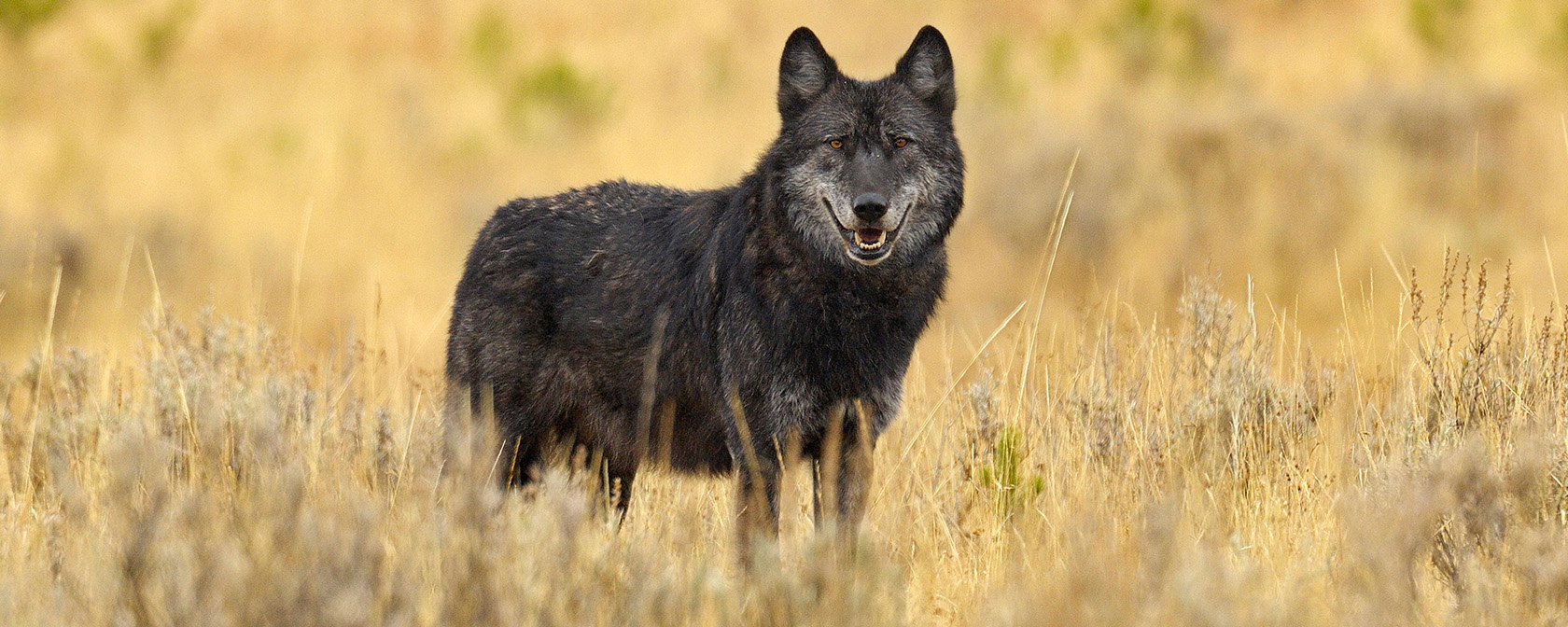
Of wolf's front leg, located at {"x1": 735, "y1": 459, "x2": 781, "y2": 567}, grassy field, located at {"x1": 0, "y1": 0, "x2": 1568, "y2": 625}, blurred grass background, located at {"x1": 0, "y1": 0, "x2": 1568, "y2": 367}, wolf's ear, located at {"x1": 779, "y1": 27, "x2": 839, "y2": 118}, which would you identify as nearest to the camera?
grassy field, located at {"x1": 0, "y1": 0, "x2": 1568, "y2": 625}

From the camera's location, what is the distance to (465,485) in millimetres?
2787

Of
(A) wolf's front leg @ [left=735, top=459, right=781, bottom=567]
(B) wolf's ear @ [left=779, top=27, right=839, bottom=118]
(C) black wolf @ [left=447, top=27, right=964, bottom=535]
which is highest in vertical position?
(B) wolf's ear @ [left=779, top=27, right=839, bottom=118]

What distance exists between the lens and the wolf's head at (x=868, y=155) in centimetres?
404

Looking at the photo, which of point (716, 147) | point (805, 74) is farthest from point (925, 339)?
point (805, 74)

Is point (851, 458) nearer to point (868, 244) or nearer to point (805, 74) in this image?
point (868, 244)

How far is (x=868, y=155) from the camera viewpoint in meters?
4.15

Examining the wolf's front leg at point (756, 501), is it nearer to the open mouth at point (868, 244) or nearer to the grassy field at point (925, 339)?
the grassy field at point (925, 339)

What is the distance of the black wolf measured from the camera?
402cm

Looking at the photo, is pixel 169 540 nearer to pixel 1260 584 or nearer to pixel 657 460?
pixel 657 460

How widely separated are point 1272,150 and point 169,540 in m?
15.8

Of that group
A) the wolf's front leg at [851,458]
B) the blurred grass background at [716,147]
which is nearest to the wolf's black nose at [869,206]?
the wolf's front leg at [851,458]

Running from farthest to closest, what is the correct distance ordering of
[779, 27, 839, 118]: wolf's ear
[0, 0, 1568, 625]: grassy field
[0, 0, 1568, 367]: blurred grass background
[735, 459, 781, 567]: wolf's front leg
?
1. [0, 0, 1568, 367]: blurred grass background
2. [779, 27, 839, 118]: wolf's ear
3. [735, 459, 781, 567]: wolf's front leg
4. [0, 0, 1568, 625]: grassy field

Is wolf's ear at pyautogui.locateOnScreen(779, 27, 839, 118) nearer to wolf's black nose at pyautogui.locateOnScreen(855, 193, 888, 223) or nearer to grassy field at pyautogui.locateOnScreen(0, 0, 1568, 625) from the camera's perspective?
wolf's black nose at pyautogui.locateOnScreen(855, 193, 888, 223)

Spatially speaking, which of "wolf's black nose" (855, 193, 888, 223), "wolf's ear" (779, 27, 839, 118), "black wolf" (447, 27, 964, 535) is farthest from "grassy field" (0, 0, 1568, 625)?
"wolf's ear" (779, 27, 839, 118)
